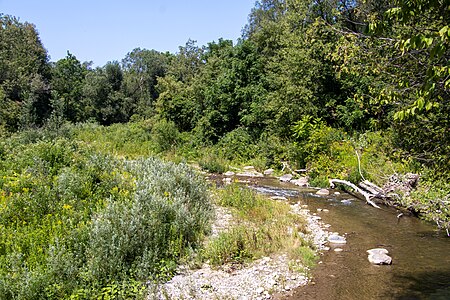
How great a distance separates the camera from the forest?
6.05 meters

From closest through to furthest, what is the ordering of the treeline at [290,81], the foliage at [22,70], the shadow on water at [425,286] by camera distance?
the treeline at [290,81] → the shadow on water at [425,286] → the foliage at [22,70]

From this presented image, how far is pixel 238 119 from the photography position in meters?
34.8

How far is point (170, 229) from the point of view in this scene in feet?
29.4

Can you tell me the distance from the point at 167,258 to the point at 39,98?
49.3m

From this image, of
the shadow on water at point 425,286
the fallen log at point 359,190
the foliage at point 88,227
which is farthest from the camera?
the fallen log at point 359,190

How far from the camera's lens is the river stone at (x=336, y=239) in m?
10.9

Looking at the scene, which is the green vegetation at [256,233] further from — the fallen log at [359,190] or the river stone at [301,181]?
the river stone at [301,181]

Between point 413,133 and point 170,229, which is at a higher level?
point 413,133

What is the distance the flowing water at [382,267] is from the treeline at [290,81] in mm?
3285

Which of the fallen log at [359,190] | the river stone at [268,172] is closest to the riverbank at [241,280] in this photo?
the fallen log at [359,190]

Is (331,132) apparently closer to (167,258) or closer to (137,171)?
(137,171)

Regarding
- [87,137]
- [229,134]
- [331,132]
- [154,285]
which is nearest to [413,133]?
[154,285]

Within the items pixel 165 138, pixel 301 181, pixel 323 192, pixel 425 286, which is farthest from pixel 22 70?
pixel 425 286

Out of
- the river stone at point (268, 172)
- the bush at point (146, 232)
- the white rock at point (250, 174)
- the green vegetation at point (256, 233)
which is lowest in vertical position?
the white rock at point (250, 174)
